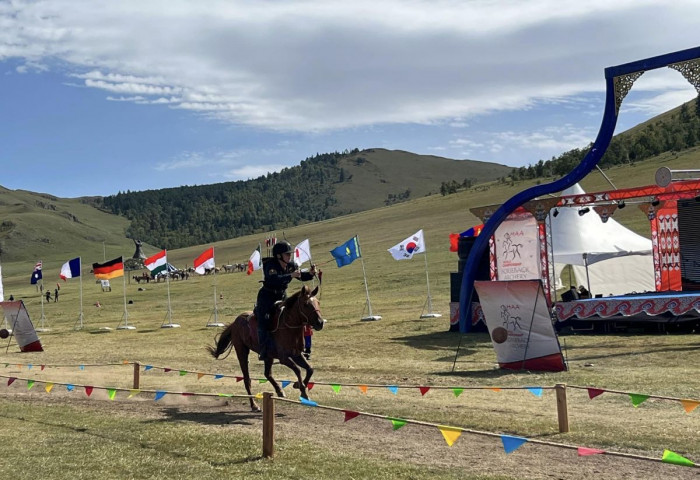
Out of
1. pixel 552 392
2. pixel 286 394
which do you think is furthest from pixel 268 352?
pixel 552 392

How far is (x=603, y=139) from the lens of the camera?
22141 mm

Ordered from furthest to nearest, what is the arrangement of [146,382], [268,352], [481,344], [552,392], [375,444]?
[481,344] → [146,382] → [552,392] → [268,352] → [375,444]

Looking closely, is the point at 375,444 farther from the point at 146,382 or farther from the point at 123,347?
the point at 123,347

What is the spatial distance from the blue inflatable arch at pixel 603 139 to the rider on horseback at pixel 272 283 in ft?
42.1

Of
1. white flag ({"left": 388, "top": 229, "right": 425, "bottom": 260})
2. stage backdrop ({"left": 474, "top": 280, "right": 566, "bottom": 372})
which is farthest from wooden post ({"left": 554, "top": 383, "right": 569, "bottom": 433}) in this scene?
white flag ({"left": 388, "top": 229, "right": 425, "bottom": 260})

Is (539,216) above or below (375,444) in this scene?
above

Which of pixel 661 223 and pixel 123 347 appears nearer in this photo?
pixel 123 347

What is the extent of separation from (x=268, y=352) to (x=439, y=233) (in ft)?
230

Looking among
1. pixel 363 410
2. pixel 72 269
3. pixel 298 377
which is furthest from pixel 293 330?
pixel 72 269

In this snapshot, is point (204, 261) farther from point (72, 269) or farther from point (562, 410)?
point (562, 410)

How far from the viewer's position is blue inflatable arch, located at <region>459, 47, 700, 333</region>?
1994cm

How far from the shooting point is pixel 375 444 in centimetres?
973

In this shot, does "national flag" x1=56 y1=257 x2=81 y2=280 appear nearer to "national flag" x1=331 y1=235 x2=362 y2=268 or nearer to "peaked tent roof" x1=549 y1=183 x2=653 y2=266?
"national flag" x1=331 y1=235 x2=362 y2=268

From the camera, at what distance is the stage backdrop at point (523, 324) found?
16.2 metres
